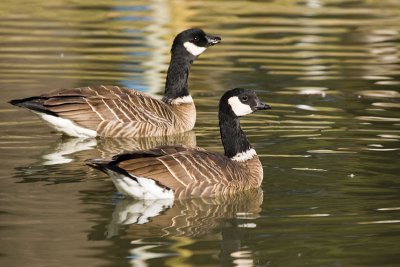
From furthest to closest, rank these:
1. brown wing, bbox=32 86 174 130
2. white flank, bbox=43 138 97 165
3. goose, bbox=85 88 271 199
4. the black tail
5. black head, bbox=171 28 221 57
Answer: black head, bbox=171 28 221 57 → brown wing, bbox=32 86 174 130 → the black tail → white flank, bbox=43 138 97 165 → goose, bbox=85 88 271 199

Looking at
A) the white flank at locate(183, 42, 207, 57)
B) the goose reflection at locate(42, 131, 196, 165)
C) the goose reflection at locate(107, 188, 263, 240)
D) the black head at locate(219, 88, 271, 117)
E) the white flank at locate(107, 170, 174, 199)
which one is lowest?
the goose reflection at locate(42, 131, 196, 165)

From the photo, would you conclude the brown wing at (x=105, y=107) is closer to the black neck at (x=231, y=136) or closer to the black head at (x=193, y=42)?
the black head at (x=193, y=42)

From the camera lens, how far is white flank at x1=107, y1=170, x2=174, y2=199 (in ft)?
40.2

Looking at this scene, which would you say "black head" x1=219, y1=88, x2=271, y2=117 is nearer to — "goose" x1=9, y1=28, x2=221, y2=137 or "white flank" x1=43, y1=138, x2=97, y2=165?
"white flank" x1=43, y1=138, x2=97, y2=165

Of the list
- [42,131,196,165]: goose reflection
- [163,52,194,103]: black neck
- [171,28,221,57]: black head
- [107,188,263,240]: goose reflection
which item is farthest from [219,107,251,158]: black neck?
[171,28,221,57]: black head

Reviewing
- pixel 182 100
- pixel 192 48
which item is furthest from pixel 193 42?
pixel 182 100

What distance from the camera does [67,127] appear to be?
647 inches

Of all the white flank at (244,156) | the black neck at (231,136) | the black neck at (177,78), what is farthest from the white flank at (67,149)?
the white flank at (244,156)

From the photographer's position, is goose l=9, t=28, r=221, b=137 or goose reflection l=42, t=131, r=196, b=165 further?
goose l=9, t=28, r=221, b=137

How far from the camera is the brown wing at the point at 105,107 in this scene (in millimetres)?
16359

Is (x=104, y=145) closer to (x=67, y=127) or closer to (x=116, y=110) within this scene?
(x=67, y=127)

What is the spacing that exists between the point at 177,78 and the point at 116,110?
1.57m

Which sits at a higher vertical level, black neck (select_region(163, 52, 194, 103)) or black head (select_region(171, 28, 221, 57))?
black head (select_region(171, 28, 221, 57))

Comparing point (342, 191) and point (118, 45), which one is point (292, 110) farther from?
point (118, 45)
